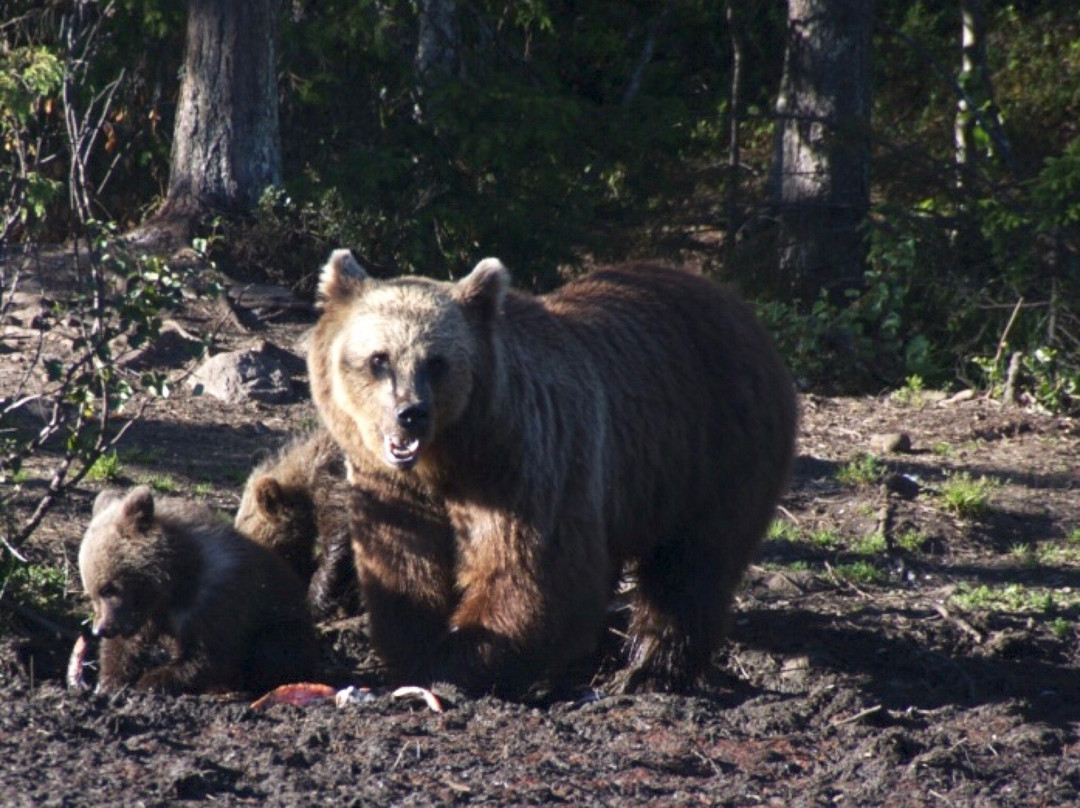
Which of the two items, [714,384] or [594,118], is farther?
[594,118]

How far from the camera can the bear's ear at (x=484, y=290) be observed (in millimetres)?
6082

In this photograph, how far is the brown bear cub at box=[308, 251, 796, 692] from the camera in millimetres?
6008

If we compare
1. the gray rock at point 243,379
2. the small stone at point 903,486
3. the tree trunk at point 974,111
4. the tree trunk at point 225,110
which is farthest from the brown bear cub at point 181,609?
the tree trunk at point 974,111

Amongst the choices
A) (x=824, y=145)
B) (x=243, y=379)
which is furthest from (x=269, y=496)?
(x=824, y=145)

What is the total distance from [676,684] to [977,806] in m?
1.80

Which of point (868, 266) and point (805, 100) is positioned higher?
point (805, 100)

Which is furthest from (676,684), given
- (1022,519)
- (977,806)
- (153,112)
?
(153,112)

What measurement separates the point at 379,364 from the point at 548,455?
0.74m

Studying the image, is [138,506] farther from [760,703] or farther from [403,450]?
[760,703]

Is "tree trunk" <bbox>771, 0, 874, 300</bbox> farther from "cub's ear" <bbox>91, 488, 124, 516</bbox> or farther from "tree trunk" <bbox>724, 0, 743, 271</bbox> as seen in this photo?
"cub's ear" <bbox>91, 488, 124, 516</bbox>

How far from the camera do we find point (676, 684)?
6.75 metres

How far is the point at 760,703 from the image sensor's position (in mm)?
6289

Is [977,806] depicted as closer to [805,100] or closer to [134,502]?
[134,502]

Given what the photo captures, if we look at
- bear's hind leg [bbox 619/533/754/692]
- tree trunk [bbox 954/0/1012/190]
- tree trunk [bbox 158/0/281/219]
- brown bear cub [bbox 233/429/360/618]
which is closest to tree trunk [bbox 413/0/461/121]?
tree trunk [bbox 158/0/281/219]
